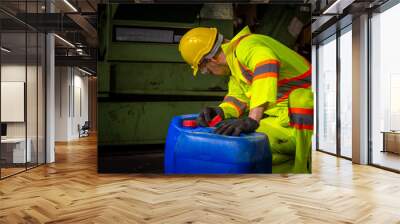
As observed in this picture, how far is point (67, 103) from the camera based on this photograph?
45.8 ft

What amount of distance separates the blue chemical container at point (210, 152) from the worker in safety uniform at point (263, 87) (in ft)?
0.50

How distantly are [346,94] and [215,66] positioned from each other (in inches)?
148

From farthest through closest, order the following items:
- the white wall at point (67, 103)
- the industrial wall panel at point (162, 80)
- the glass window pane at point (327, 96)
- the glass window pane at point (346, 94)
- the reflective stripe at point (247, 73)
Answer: the white wall at point (67, 103)
the glass window pane at point (327, 96)
the glass window pane at point (346, 94)
the industrial wall panel at point (162, 80)
the reflective stripe at point (247, 73)

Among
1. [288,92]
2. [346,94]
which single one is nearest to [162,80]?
[288,92]

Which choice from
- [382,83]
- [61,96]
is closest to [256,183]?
[382,83]

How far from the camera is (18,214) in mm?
3639

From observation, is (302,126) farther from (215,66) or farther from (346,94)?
(346,94)

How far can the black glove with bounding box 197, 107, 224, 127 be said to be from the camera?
540cm

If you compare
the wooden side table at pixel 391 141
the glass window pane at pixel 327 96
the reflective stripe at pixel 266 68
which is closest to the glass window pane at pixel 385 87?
the wooden side table at pixel 391 141

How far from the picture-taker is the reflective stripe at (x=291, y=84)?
5.34 metres

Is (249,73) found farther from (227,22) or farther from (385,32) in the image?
(385,32)

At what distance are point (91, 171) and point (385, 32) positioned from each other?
18.0 feet

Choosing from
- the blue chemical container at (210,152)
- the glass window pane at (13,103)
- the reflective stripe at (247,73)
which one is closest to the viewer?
the blue chemical container at (210,152)

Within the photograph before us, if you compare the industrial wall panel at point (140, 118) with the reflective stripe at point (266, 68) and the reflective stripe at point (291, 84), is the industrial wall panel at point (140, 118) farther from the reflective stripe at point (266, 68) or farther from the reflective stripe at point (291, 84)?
the reflective stripe at point (291, 84)
